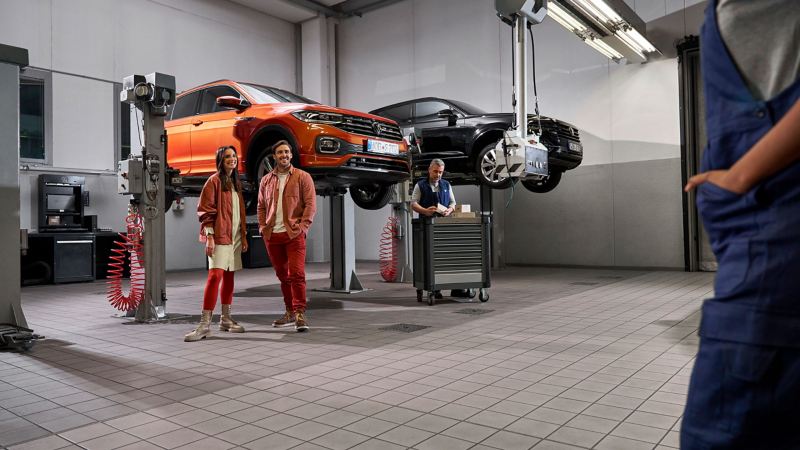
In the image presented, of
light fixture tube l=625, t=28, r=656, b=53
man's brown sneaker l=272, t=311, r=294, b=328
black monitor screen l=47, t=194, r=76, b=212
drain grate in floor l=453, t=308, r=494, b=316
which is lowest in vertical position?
drain grate in floor l=453, t=308, r=494, b=316

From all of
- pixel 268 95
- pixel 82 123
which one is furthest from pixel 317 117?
pixel 82 123

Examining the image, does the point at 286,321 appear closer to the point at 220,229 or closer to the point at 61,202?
the point at 220,229

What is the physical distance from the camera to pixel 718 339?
0.99 metres

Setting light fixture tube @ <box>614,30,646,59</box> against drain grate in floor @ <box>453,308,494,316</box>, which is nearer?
drain grate in floor @ <box>453,308,494,316</box>

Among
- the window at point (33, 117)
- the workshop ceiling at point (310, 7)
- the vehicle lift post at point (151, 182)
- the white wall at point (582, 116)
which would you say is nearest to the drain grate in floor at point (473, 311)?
the vehicle lift post at point (151, 182)

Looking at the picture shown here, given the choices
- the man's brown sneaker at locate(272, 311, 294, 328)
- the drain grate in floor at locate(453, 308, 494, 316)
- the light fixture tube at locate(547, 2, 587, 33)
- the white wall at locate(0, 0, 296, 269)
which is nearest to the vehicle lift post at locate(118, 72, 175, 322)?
the man's brown sneaker at locate(272, 311, 294, 328)

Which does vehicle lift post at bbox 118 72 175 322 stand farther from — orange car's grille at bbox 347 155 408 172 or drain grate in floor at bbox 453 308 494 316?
drain grate in floor at bbox 453 308 494 316

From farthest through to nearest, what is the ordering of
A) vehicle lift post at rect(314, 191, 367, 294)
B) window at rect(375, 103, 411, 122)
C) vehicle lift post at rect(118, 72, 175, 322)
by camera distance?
window at rect(375, 103, 411, 122), vehicle lift post at rect(314, 191, 367, 294), vehicle lift post at rect(118, 72, 175, 322)

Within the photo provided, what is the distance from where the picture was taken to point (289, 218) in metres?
5.04

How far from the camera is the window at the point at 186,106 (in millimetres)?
8141

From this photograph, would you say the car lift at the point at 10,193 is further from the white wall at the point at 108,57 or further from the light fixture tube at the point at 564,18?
the white wall at the point at 108,57

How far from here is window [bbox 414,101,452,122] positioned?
31.4 feet

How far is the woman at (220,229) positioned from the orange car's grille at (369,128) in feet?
5.20

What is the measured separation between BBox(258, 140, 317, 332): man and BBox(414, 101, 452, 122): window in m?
4.73
